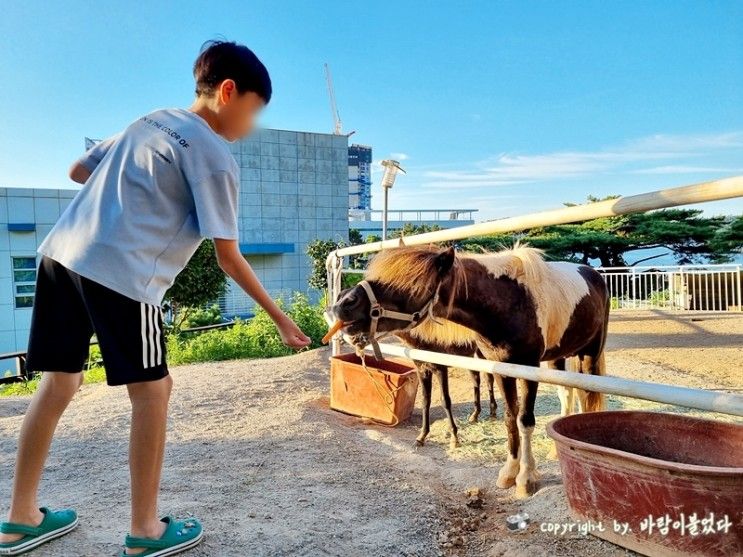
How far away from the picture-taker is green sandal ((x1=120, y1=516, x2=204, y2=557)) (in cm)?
166

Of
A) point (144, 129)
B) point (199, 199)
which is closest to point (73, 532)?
point (199, 199)

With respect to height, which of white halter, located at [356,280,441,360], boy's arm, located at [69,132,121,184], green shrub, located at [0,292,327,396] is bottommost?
green shrub, located at [0,292,327,396]

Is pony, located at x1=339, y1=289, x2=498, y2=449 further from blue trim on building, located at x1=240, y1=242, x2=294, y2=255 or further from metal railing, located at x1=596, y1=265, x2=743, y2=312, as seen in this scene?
blue trim on building, located at x1=240, y1=242, x2=294, y2=255

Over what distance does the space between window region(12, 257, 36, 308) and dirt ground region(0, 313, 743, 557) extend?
1550 centimetres

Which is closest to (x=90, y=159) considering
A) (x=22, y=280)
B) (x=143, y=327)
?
(x=143, y=327)

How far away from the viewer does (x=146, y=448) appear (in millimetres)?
1622

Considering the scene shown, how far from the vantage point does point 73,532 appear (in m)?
1.91

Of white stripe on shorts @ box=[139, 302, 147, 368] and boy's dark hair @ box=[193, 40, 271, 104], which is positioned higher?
boy's dark hair @ box=[193, 40, 271, 104]

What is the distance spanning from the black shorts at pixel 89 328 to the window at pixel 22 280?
20.3 metres

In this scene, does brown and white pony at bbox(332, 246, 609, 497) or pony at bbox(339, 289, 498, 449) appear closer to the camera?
brown and white pony at bbox(332, 246, 609, 497)

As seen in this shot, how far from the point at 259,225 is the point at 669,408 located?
92.7ft

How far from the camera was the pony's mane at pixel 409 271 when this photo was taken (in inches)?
97.5

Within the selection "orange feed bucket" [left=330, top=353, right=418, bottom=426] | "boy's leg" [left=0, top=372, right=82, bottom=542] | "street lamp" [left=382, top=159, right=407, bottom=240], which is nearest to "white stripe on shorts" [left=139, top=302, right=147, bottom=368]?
"boy's leg" [left=0, top=372, right=82, bottom=542]

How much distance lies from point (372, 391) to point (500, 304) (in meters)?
1.82
